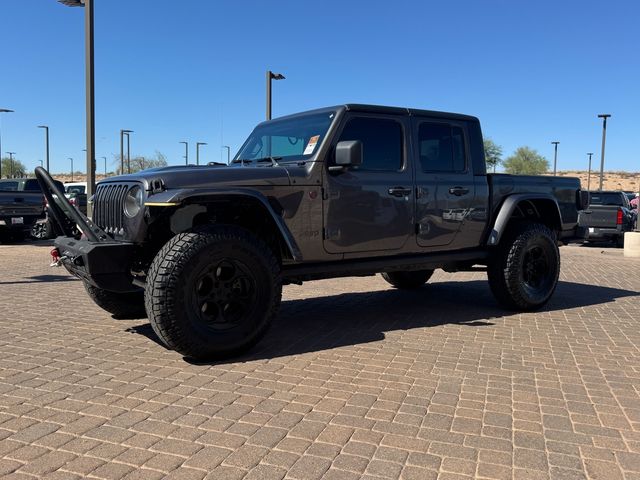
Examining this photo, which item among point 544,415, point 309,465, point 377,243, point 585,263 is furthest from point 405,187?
point 585,263

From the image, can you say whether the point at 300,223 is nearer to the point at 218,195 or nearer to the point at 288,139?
the point at 218,195

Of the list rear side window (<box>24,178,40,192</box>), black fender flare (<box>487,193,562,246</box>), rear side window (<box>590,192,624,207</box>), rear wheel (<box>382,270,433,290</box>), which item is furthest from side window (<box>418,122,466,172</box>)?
rear side window (<box>24,178,40,192</box>)

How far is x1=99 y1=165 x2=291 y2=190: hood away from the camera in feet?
13.3

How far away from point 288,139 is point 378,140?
0.85 metres

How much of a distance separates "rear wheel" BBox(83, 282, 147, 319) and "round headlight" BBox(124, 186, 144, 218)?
1314mm

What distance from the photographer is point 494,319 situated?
5918mm

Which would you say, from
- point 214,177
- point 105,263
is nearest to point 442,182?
point 214,177

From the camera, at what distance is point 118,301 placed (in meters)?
5.40

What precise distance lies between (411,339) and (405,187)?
55.7 inches

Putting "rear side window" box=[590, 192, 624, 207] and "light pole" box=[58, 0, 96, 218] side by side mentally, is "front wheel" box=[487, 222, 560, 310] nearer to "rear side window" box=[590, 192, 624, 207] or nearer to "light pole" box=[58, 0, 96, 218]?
"light pole" box=[58, 0, 96, 218]

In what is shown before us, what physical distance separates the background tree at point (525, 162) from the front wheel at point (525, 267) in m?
66.6

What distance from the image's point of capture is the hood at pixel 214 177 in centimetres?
405

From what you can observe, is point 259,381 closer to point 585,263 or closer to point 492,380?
point 492,380

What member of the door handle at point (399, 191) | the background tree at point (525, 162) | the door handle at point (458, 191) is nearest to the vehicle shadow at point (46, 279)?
the door handle at point (399, 191)
